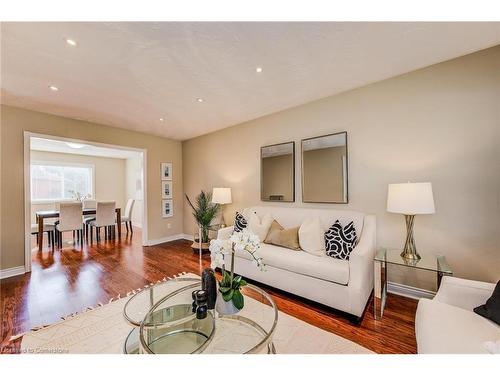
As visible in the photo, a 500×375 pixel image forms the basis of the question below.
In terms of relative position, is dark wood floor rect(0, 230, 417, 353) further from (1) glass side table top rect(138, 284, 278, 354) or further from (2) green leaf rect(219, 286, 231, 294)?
(2) green leaf rect(219, 286, 231, 294)

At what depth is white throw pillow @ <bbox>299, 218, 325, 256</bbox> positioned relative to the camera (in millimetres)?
2369

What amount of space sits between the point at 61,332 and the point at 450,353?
270 cm

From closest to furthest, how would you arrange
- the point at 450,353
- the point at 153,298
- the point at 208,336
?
the point at 450,353
the point at 208,336
the point at 153,298

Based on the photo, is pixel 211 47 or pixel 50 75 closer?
pixel 211 47

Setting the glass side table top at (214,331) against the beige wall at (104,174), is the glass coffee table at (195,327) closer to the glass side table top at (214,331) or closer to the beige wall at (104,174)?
the glass side table top at (214,331)

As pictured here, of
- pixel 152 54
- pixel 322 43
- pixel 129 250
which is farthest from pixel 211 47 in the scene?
pixel 129 250

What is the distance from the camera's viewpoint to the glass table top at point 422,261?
178 centimetres

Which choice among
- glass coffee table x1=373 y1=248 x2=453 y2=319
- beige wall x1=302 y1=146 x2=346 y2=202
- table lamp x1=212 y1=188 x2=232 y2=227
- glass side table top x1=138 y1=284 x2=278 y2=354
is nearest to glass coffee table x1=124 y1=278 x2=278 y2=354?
glass side table top x1=138 y1=284 x2=278 y2=354

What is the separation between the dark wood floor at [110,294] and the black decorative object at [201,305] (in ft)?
3.26

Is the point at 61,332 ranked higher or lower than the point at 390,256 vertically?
lower

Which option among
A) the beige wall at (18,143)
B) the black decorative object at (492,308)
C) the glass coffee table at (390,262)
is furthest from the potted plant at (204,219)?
the black decorative object at (492,308)

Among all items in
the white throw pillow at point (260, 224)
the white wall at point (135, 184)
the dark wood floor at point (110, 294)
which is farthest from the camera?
the white wall at point (135, 184)

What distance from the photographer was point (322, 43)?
175 cm
